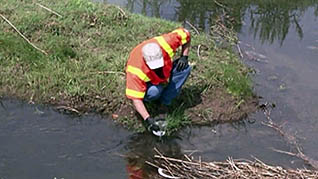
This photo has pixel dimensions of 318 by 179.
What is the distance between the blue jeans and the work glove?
0.04 metres

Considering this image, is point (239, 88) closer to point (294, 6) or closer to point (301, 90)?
point (301, 90)

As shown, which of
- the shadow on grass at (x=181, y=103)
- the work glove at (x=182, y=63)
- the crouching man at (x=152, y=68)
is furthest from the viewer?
the shadow on grass at (x=181, y=103)

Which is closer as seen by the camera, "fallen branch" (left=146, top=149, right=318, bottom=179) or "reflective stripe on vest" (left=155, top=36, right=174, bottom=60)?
"fallen branch" (left=146, top=149, right=318, bottom=179)

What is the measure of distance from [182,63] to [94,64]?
4.67ft

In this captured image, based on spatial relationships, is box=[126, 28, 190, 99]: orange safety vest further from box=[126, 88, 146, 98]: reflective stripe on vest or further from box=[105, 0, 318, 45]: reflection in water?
box=[105, 0, 318, 45]: reflection in water

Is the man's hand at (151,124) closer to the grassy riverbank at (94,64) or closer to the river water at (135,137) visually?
the river water at (135,137)

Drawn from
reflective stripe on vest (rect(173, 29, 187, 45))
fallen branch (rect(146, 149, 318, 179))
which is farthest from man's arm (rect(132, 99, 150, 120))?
reflective stripe on vest (rect(173, 29, 187, 45))

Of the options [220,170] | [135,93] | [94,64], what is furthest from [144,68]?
[94,64]

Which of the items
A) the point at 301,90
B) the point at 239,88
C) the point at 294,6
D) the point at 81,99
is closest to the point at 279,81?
the point at 301,90

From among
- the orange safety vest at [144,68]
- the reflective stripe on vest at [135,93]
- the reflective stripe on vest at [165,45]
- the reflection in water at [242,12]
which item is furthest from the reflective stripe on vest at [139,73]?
the reflection in water at [242,12]

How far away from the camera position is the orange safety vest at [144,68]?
5957 millimetres

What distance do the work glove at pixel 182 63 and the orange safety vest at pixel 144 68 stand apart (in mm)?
157

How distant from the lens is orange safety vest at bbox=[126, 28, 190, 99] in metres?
5.96

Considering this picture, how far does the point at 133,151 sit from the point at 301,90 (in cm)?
Result: 253
